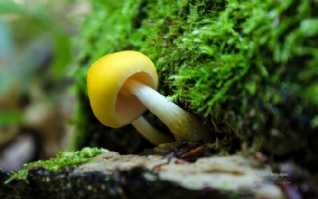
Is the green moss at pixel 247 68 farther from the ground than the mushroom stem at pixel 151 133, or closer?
farther from the ground

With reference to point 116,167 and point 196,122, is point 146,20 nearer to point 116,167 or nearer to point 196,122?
point 196,122

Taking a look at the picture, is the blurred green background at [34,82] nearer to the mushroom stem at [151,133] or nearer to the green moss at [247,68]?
the mushroom stem at [151,133]

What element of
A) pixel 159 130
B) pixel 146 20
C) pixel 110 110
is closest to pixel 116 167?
pixel 110 110

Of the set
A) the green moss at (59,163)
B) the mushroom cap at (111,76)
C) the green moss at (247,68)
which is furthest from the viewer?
the mushroom cap at (111,76)

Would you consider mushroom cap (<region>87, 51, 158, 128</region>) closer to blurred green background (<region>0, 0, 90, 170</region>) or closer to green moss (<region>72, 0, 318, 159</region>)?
green moss (<region>72, 0, 318, 159</region>)

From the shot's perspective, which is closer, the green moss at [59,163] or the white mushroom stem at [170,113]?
the green moss at [59,163]

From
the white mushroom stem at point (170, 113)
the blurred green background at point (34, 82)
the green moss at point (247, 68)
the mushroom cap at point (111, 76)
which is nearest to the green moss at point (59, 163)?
the mushroom cap at point (111, 76)
